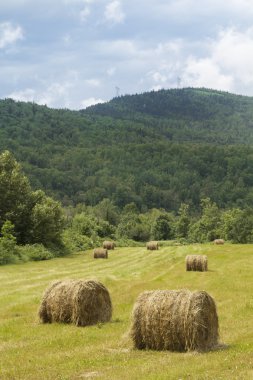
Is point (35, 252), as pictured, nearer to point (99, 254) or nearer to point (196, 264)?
point (99, 254)

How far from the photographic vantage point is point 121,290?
26.8m

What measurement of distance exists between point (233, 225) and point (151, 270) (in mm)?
72770

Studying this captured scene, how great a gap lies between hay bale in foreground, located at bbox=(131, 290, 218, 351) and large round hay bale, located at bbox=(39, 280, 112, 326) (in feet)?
12.2

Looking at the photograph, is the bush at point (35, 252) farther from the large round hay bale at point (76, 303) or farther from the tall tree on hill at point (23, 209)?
the large round hay bale at point (76, 303)

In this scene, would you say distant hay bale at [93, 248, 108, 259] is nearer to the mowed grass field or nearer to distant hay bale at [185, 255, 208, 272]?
distant hay bale at [185, 255, 208, 272]

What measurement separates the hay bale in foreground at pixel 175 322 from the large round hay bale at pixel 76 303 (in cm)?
373

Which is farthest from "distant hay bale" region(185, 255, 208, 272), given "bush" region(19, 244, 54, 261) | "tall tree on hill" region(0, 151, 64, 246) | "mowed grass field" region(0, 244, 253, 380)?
"tall tree on hill" region(0, 151, 64, 246)

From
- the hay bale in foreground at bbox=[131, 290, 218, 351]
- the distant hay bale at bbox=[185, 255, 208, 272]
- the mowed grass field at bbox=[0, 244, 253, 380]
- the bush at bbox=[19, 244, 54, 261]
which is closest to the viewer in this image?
the mowed grass field at bbox=[0, 244, 253, 380]

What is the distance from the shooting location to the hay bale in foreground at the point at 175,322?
13734mm

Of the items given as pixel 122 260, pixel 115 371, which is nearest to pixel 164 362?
pixel 115 371

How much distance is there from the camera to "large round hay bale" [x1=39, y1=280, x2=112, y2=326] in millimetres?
17766

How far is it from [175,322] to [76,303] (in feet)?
15.4

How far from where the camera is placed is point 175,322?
45.3ft

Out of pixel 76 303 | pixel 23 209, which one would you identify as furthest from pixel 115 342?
pixel 23 209
